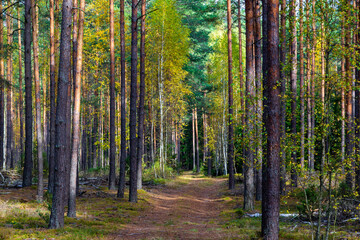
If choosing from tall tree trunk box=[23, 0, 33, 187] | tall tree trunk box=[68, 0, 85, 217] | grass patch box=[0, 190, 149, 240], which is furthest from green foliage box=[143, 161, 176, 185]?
tall tree trunk box=[68, 0, 85, 217]

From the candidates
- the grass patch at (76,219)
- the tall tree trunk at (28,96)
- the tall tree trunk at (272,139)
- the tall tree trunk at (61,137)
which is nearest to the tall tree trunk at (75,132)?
the grass patch at (76,219)

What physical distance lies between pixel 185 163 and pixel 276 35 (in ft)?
163

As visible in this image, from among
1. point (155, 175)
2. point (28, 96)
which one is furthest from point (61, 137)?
point (155, 175)

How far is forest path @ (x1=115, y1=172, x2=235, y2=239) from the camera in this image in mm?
8984

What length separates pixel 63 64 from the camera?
8727 mm

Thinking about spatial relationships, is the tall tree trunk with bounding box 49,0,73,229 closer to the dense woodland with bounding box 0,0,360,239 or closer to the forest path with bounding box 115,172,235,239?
the dense woodland with bounding box 0,0,360,239

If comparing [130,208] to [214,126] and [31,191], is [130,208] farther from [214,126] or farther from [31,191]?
[214,126]

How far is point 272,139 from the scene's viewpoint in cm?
771

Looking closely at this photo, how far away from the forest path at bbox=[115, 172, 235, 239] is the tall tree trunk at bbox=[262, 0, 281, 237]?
1.32 meters

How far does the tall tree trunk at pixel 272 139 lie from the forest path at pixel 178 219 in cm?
132

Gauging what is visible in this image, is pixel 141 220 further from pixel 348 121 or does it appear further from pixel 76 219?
pixel 348 121

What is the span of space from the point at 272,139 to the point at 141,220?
6322 millimetres

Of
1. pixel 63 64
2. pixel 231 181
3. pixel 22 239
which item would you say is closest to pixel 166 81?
pixel 231 181

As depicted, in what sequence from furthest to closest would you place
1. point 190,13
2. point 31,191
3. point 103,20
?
1. point 190,13
2. point 103,20
3. point 31,191
